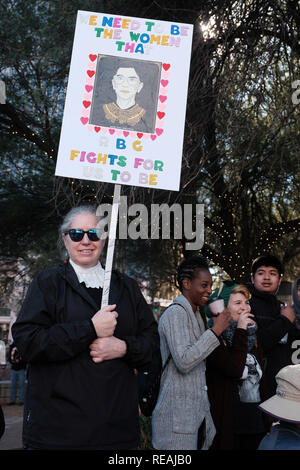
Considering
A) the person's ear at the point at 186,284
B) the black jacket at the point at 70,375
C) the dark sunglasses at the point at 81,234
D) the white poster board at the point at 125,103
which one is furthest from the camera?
the person's ear at the point at 186,284

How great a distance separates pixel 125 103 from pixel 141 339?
131 centimetres

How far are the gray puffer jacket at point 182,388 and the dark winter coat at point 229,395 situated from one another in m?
0.09

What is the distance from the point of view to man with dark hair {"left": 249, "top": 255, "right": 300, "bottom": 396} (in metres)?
3.56

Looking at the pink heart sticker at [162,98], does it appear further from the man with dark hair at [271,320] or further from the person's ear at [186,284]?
the man with dark hair at [271,320]

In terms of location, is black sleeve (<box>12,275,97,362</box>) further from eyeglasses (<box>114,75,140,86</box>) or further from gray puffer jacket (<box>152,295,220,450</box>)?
eyeglasses (<box>114,75,140,86</box>)

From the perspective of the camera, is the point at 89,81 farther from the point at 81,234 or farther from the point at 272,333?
the point at 272,333

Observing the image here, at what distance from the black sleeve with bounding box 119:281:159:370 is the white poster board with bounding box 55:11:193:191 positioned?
652 mm

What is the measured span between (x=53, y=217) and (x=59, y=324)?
6847 millimetres

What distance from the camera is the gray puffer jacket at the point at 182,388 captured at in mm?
2752

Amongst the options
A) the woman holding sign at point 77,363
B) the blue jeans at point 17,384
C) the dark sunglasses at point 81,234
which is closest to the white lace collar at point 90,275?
the woman holding sign at point 77,363

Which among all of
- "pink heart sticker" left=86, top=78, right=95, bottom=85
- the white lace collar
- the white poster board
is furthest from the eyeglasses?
the white lace collar

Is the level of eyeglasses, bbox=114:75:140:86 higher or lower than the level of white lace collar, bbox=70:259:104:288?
A: higher
